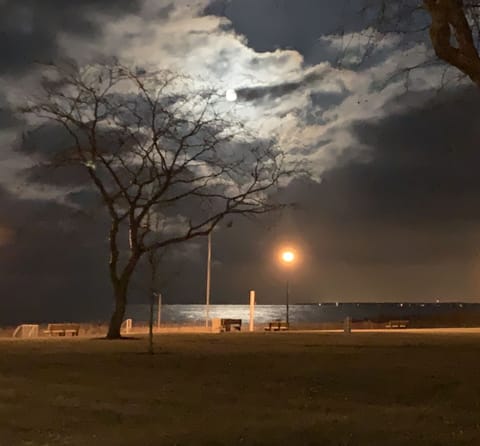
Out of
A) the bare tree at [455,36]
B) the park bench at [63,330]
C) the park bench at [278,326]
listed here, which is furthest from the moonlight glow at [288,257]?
the bare tree at [455,36]

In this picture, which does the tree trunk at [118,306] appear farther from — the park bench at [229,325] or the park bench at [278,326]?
the park bench at [278,326]

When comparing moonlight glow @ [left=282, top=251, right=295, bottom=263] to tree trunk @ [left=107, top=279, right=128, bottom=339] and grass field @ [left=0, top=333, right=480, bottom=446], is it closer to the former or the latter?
tree trunk @ [left=107, top=279, right=128, bottom=339]

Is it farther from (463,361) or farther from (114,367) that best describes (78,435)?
(463,361)

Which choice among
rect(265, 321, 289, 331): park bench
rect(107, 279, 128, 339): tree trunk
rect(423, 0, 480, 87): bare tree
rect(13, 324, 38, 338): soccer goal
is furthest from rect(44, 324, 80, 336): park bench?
rect(423, 0, 480, 87): bare tree

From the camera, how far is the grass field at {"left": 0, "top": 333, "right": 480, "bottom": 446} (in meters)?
10.4

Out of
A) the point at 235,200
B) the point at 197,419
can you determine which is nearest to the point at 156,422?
the point at 197,419

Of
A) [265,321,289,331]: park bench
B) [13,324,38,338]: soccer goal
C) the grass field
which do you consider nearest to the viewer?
the grass field

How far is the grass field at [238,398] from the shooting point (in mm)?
10430

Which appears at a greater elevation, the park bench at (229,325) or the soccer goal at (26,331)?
the park bench at (229,325)

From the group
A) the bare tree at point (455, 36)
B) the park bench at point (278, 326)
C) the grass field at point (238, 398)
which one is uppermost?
the bare tree at point (455, 36)

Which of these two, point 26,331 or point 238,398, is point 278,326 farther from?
point 238,398

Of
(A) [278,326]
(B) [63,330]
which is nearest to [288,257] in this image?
(A) [278,326]

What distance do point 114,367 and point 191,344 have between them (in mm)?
8807

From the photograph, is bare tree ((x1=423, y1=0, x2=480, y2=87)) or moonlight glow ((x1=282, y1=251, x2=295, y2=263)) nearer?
bare tree ((x1=423, y1=0, x2=480, y2=87))
